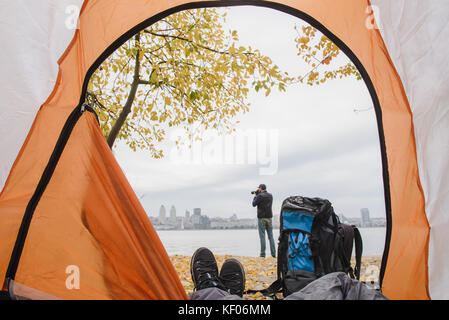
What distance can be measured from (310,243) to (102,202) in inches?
57.2

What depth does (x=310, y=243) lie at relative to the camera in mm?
2074

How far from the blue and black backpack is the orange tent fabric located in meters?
0.48

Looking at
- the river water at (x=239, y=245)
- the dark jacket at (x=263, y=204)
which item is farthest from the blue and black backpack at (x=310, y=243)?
the dark jacket at (x=263, y=204)

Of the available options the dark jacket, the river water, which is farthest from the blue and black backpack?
the dark jacket

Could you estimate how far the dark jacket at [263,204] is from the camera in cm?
486

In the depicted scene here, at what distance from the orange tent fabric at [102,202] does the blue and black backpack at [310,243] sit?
48cm

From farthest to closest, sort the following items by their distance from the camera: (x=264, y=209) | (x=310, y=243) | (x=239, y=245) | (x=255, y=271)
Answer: (x=239, y=245), (x=264, y=209), (x=255, y=271), (x=310, y=243)

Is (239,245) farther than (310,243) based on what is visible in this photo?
Yes

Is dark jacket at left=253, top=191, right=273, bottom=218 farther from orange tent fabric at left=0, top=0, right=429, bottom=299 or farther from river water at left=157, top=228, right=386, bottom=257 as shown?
orange tent fabric at left=0, top=0, right=429, bottom=299

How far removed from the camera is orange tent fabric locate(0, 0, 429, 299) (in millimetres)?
1375

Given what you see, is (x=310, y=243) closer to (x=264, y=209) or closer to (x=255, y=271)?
(x=255, y=271)

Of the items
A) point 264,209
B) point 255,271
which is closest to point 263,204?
point 264,209

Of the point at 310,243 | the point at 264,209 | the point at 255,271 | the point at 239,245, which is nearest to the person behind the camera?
the point at 310,243

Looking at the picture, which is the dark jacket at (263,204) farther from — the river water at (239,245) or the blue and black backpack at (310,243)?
the blue and black backpack at (310,243)
